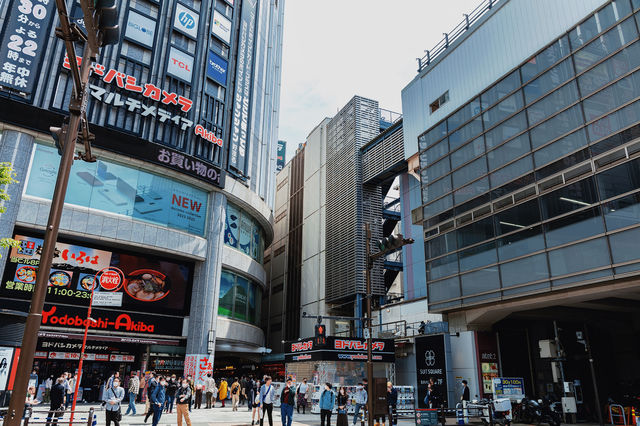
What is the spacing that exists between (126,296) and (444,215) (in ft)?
65.9

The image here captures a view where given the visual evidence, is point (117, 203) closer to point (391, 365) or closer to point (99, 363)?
point (99, 363)

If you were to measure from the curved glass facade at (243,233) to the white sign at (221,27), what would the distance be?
13295 mm

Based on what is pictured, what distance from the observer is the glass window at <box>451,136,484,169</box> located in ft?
77.9

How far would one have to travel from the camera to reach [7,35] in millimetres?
25141

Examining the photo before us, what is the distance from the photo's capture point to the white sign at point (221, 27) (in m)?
35.0

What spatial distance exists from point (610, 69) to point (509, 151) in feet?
18.0

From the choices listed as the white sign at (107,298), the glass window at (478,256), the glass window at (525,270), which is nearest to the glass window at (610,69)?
the glass window at (525,270)

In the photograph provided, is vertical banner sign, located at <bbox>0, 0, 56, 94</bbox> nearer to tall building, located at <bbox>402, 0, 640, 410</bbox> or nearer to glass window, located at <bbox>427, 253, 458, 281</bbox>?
tall building, located at <bbox>402, 0, 640, 410</bbox>

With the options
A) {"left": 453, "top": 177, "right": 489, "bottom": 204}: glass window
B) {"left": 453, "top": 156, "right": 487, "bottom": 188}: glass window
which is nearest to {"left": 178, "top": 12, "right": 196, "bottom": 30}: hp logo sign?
{"left": 453, "top": 156, "right": 487, "bottom": 188}: glass window

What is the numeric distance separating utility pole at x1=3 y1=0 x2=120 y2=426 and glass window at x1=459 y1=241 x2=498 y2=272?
18.8 m

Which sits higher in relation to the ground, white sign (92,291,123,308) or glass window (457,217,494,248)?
glass window (457,217,494,248)

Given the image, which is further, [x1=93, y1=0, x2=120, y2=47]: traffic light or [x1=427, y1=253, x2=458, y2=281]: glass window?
[x1=427, y1=253, x2=458, y2=281]: glass window

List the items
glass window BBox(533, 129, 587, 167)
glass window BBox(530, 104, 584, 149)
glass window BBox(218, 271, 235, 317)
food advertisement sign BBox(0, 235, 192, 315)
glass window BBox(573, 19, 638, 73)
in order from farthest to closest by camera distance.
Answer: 1. glass window BBox(218, 271, 235, 317)
2. food advertisement sign BBox(0, 235, 192, 315)
3. glass window BBox(530, 104, 584, 149)
4. glass window BBox(533, 129, 587, 167)
5. glass window BBox(573, 19, 638, 73)

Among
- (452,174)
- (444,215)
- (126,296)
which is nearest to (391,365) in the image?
(444,215)
